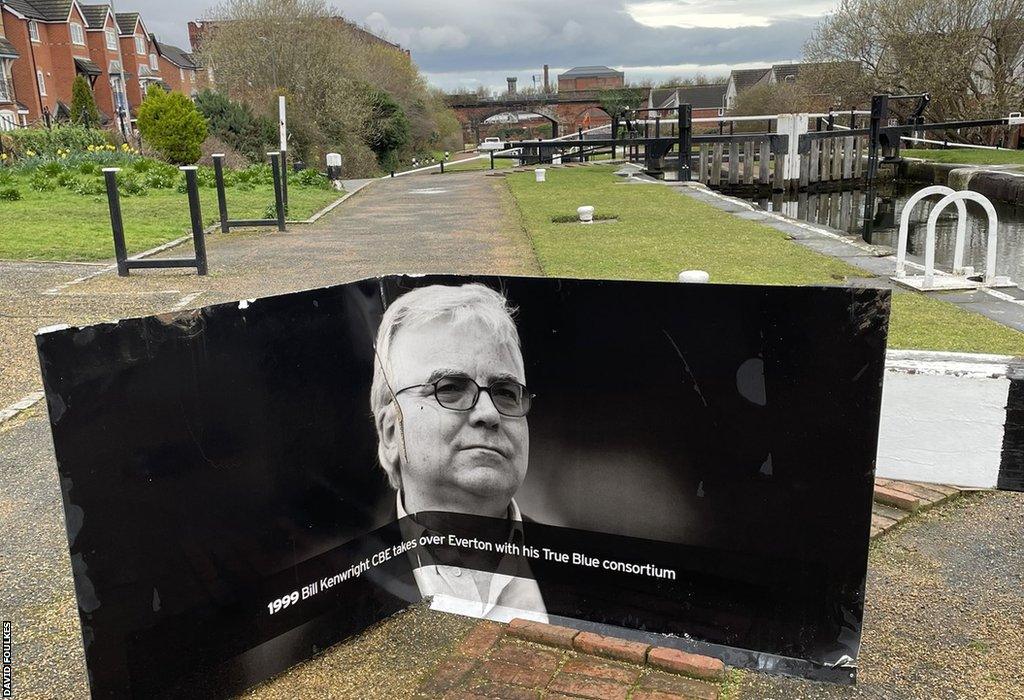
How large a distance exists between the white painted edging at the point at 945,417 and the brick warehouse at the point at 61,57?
44.7 metres

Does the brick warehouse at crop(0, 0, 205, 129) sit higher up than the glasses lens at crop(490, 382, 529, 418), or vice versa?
the brick warehouse at crop(0, 0, 205, 129)

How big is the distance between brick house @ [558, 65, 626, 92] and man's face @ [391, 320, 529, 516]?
114311 mm

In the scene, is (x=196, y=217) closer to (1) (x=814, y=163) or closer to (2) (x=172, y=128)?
(2) (x=172, y=128)

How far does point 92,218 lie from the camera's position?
521 inches

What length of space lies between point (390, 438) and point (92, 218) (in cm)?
1195

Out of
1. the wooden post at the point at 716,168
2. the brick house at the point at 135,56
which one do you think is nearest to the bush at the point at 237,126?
the wooden post at the point at 716,168

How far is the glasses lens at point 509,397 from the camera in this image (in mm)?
2973

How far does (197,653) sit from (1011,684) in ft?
7.90

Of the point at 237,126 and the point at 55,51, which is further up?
the point at 55,51

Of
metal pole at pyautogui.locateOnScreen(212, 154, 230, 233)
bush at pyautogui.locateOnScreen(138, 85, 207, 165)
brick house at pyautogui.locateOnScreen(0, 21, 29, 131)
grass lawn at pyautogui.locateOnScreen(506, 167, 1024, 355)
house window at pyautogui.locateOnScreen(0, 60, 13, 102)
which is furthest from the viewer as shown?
house window at pyautogui.locateOnScreen(0, 60, 13, 102)

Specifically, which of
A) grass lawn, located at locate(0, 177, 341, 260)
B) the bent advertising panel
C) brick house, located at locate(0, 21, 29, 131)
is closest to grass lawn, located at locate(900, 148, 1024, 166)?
grass lawn, located at locate(0, 177, 341, 260)

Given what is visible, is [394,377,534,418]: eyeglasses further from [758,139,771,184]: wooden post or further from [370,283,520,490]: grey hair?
[758,139,771,184]: wooden post

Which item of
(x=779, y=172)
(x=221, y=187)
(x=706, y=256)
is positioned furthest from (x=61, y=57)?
(x=706, y=256)

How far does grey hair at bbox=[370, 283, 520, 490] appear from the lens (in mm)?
2969
